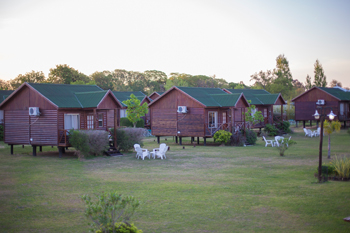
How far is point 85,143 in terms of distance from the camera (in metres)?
20.3

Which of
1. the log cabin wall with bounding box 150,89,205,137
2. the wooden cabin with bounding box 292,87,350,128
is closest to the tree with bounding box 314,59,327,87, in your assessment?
the wooden cabin with bounding box 292,87,350,128

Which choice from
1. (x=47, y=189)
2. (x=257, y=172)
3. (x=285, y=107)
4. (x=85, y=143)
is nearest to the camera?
(x=47, y=189)

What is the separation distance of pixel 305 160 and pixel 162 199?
33.8ft

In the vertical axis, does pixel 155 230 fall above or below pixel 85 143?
below

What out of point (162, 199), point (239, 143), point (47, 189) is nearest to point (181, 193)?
point (162, 199)

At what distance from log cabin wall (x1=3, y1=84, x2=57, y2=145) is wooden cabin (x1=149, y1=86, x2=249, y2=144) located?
1029 centimetres

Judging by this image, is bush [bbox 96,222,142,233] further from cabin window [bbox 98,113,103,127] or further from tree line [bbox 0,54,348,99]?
tree line [bbox 0,54,348,99]

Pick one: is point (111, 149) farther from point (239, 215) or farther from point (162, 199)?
point (239, 215)

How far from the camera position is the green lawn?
28.4 feet

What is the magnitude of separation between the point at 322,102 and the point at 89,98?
3129 cm

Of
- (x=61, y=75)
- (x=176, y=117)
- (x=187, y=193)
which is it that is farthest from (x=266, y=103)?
(x=61, y=75)

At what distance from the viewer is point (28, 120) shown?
72.9 feet

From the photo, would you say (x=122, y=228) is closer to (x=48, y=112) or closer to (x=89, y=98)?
(x=48, y=112)

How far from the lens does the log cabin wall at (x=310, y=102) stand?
4378 cm
